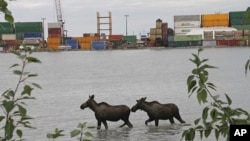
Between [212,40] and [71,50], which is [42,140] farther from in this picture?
[71,50]

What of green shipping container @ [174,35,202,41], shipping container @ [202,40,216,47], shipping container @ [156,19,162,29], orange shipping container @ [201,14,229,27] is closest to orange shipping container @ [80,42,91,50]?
shipping container @ [156,19,162,29]

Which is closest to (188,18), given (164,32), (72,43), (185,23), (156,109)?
(185,23)

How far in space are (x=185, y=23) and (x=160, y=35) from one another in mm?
6700

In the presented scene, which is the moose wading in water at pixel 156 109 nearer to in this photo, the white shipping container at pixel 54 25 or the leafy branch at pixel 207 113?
the leafy branch at pixel 207 113

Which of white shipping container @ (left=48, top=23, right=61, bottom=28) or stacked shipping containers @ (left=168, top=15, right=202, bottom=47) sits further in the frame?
white shipping container @ (left=48, top=23, right=61, bottom=28)

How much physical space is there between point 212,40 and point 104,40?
27.4 meters

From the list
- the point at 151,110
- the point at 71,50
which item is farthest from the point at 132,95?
the point at 71,50

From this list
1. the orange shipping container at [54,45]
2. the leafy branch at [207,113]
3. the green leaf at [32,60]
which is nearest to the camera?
the leafy branch at [207,113]

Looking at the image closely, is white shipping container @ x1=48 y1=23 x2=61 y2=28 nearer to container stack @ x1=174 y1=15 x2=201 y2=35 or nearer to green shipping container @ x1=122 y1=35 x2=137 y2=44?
green shipping container @ x1=122 y1=35 x2=137 y2=44

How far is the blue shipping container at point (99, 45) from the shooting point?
156 metres

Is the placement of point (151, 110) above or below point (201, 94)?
below

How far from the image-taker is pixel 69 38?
15862cm

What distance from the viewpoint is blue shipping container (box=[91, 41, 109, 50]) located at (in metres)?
156

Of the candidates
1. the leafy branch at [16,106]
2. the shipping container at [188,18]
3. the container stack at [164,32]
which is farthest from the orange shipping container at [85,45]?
the leafy branch at [16,106]
